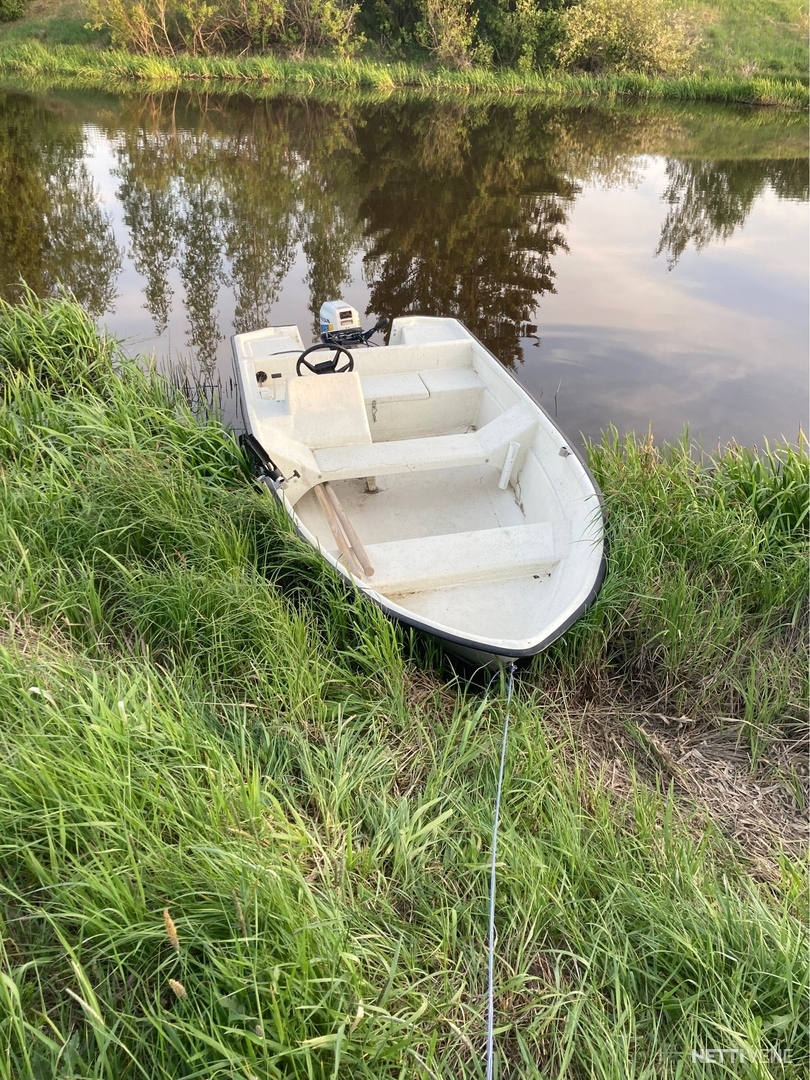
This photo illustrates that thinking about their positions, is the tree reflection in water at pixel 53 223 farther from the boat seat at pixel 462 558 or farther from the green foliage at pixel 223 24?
the green foliage at pixel 223 24

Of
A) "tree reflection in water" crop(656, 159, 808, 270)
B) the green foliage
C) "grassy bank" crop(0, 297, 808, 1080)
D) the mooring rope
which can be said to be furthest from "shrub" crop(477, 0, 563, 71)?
the mooring rope

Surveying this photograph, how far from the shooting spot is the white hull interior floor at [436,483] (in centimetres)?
323

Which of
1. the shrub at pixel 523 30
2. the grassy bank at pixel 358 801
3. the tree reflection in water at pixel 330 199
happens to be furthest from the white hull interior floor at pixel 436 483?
the shrub at pixel 523 30

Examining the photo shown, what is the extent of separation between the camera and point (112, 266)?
769 centimetres

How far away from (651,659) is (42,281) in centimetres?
680

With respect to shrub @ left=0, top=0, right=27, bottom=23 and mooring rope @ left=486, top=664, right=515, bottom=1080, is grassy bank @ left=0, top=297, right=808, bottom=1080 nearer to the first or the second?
mooring rope @ left=486, top=664, right=515, bottom=1080

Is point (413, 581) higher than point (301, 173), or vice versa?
point (301, 173)

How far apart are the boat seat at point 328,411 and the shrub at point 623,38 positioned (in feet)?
63.5

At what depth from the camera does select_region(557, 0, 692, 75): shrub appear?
18297 mm

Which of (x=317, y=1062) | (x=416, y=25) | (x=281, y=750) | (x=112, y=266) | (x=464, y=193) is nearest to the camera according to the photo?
(x=317, y=1062)

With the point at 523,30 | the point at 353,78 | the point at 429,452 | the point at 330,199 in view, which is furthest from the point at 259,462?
the point at 523,30

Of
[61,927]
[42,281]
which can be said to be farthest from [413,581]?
[42,281]

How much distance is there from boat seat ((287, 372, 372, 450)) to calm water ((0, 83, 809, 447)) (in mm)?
1396

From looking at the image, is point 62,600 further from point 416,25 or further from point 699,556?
point 416,25
